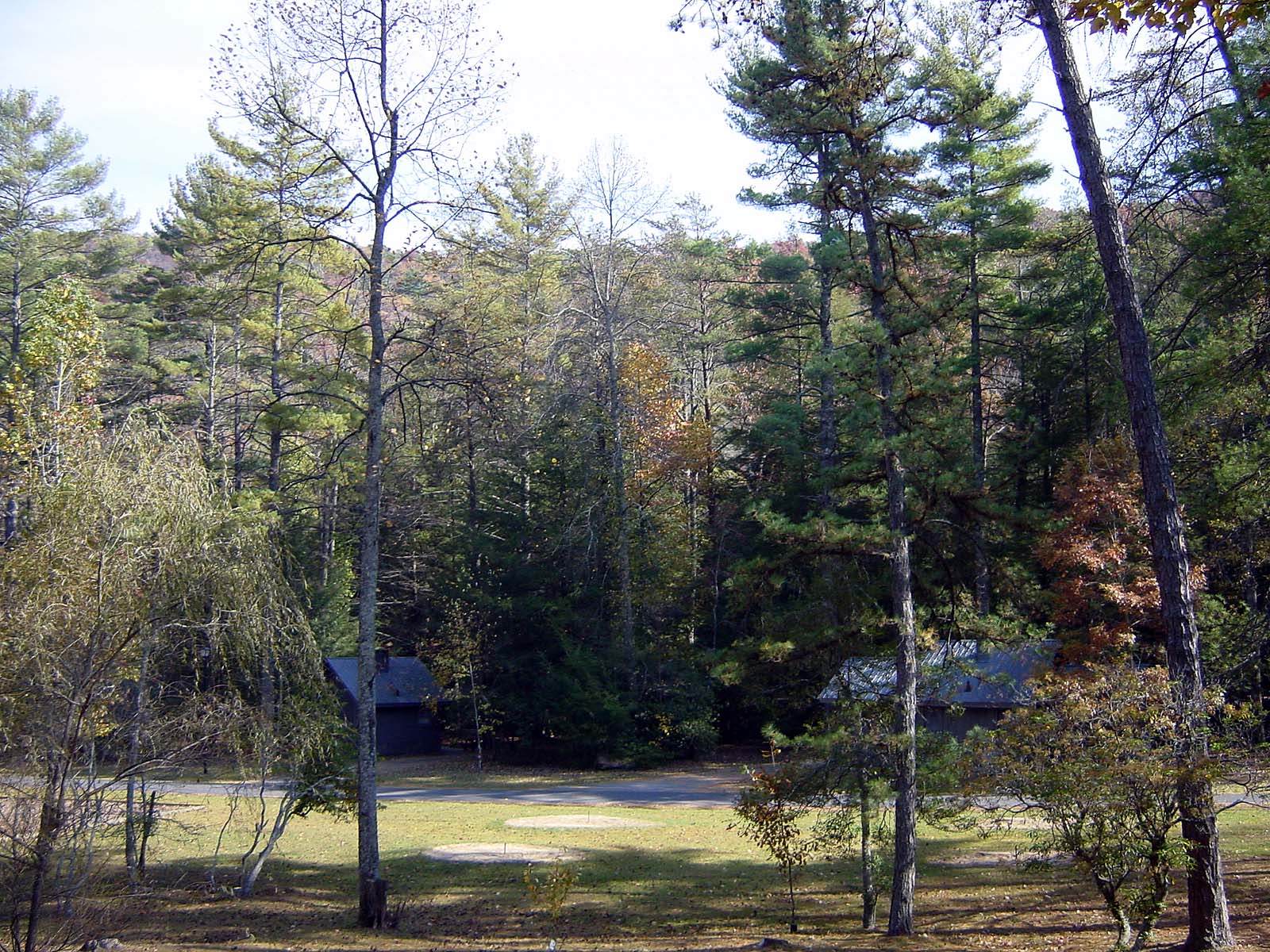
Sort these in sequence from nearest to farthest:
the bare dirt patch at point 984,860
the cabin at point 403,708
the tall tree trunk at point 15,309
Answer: the bare dirt patch at point 984,860, the tall tree trunk at point 15,309, the cabin at point 403,708

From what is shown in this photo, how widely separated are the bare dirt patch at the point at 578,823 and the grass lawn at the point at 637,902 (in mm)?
1210

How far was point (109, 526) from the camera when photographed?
30.1ft

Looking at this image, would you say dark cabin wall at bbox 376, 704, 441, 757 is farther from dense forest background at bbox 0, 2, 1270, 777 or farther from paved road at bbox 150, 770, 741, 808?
paved road at bbox 150, 770, 741, 808

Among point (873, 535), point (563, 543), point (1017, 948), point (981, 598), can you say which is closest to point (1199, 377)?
point (873, 535)

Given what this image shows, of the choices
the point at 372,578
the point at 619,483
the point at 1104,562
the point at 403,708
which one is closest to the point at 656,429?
the point at 619,483

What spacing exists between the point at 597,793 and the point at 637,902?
12389mm

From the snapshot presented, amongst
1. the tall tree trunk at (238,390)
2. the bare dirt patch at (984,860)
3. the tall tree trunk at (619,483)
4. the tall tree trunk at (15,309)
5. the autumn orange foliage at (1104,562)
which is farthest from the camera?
the tall tree trunk at (619,483)

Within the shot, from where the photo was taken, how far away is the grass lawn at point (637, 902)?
10.4 m

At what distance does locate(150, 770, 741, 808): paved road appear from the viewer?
22984 millimetres

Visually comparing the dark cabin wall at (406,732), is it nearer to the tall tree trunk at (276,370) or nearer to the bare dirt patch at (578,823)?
the tall tree trunk at (276,370)

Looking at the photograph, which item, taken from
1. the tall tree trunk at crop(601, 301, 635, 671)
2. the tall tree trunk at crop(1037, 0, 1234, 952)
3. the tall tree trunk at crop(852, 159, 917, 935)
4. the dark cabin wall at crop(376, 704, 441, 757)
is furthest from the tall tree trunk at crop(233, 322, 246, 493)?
the tall tree trunk at crop(1037, 0, 1234, 952)

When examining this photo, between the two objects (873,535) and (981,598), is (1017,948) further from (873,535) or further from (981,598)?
(981,598)

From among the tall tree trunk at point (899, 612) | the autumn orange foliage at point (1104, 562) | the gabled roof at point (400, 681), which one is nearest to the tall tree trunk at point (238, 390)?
the gabled roof at point (400, 681)

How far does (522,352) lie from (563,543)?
20.8 feet
